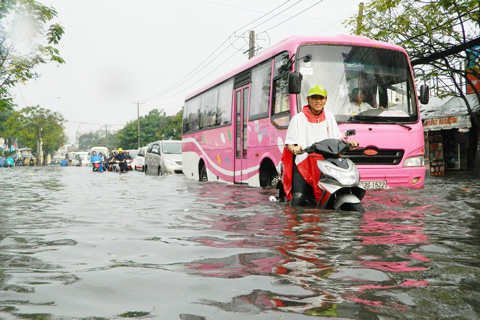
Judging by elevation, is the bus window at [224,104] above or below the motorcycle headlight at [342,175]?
above

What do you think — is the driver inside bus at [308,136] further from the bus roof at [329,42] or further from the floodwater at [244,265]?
the bus roof at [329,42]

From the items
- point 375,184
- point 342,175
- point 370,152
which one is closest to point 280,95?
point 370,152

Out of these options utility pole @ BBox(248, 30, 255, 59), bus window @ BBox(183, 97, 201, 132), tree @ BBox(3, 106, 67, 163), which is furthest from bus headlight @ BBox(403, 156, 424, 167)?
tree @ BBox(3, 106, 67, 163)

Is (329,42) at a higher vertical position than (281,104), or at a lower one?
higher

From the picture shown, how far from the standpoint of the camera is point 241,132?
11930mm

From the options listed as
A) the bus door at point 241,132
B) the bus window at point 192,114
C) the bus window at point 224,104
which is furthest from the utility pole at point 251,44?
the bus door at point 241,132

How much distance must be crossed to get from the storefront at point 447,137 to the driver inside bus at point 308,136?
55.0 ft

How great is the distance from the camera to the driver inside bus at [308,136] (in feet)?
21.5

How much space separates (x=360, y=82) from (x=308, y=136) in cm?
294

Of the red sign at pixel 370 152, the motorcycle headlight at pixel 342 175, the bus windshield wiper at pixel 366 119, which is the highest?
the bus windshield wiper at pixel 366 119

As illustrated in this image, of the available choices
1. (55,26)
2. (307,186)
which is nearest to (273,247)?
(307,186)

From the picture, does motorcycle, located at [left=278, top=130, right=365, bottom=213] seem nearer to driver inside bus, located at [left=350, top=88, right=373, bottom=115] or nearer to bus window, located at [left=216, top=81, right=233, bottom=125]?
driver inside bus, located at [left=350, top=88, right=373, bottom=115]

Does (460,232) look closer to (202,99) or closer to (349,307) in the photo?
(349,307)

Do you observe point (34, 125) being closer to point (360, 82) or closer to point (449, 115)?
point (449, 115)
